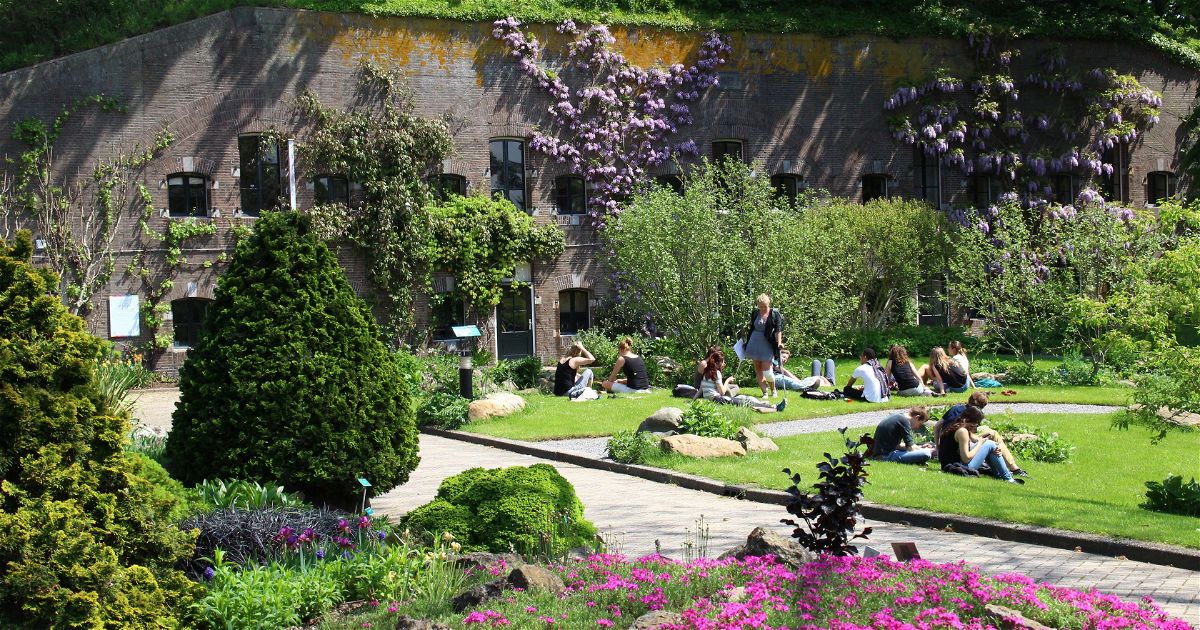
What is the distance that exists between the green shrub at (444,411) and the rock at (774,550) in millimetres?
11228

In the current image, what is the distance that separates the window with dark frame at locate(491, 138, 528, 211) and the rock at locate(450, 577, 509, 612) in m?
25.0

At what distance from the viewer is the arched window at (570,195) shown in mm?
31766

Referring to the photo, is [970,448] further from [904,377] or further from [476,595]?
Answer: [476,595]

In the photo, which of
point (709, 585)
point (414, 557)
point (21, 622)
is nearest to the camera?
point (21, 622)

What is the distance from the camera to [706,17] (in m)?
33.4

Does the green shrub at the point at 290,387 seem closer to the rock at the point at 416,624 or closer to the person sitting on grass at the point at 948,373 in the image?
the rock at the point at 416,624

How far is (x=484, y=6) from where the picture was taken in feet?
102

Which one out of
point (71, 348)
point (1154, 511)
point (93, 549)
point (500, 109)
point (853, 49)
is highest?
point (853, 49)

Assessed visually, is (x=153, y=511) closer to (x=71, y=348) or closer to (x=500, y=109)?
(x=71, y=348)

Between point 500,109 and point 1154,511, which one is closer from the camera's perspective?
point 1154,511

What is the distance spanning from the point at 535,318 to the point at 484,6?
8.75 m

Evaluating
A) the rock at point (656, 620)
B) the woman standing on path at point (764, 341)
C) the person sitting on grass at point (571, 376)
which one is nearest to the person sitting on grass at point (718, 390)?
the woman standing on path at point (764, 341)

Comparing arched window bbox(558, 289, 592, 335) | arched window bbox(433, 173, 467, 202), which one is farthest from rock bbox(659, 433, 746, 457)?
arched window bbox(433, 173, 467, 202)

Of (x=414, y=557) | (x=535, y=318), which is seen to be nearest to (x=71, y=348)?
(x=414, y=557)
